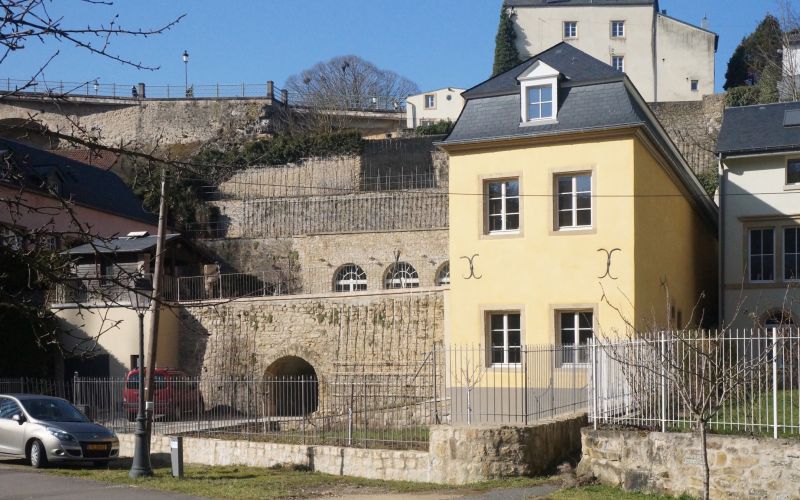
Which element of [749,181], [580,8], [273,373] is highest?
[580,8]

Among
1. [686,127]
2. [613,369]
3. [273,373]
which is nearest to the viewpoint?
[613,369]

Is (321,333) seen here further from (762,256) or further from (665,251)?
(762,256)

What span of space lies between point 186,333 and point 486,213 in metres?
15.3

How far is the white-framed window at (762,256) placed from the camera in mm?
27438

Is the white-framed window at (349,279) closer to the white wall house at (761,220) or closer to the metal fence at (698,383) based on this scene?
the white wall house at (761,220)

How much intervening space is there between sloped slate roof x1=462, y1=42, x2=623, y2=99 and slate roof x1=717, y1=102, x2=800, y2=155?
6.47 m

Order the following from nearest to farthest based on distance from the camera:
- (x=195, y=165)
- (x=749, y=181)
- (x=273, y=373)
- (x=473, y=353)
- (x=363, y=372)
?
(x=195, y=165) < (x=473, y=353) < (x=749, y=181) < (x=363, y=372) < (x=273, y=373)

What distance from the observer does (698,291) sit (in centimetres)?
2891

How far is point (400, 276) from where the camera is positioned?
3816cm

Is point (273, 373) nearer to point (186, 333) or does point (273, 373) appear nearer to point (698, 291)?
point (186, 333)

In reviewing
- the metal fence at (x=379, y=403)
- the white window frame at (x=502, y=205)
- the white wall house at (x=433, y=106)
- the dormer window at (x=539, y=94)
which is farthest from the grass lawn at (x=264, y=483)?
the white wall house at (x=433, y=106)

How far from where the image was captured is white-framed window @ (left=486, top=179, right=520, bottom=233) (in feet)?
74.3

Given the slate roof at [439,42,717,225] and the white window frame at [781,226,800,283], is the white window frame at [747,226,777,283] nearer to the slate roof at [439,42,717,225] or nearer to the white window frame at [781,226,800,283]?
the white window frame at [781,226,800,283]

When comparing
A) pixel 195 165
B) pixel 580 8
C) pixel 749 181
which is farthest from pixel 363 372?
pixel 580 8
